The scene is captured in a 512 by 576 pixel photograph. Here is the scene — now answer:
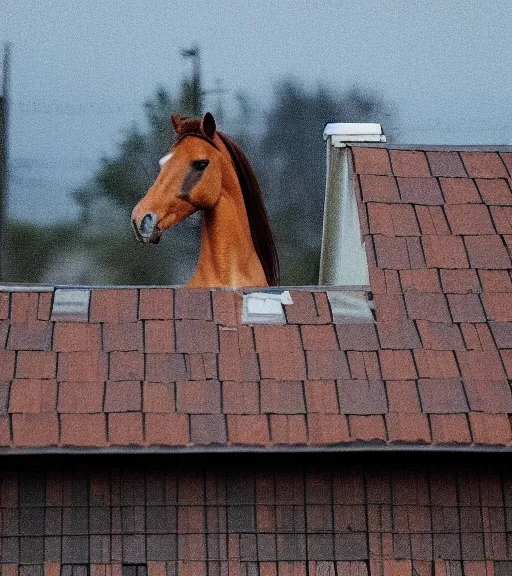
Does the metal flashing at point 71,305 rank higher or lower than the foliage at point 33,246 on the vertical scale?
lower

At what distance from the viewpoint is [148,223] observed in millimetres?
11742

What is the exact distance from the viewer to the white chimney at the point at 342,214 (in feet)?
41.8

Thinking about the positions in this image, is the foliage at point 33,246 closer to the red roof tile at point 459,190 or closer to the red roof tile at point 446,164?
the red roof tile at point 446,164

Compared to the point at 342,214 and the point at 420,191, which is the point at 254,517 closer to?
the point at 420,191

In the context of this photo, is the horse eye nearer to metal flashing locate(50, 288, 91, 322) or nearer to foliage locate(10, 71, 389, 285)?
metal flashing locate(50, 288, 91, 322)

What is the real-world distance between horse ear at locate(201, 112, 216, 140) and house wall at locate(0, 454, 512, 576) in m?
3.04

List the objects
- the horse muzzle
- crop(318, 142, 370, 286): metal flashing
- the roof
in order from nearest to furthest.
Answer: the roof, the horse muzzle, crop(318, 142, 370, 286): metal flashing

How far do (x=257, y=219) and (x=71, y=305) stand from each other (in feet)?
7.61

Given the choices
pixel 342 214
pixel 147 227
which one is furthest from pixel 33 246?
pixel 147 227

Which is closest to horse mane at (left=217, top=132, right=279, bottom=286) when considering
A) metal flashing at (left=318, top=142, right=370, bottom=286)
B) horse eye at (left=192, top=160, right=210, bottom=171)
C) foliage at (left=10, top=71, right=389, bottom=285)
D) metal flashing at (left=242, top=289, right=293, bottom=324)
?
horse eye at (left=192, top=160, right=210, bottom=171)

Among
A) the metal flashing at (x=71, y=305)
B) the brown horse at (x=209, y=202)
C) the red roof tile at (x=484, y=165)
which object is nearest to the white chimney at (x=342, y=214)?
the brown horse at (x=209, y=202)

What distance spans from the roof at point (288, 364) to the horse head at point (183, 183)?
101 cm

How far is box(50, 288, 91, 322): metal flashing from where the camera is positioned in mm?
10641

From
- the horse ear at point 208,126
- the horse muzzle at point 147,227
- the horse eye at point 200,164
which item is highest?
the horse ear at point 208,126
